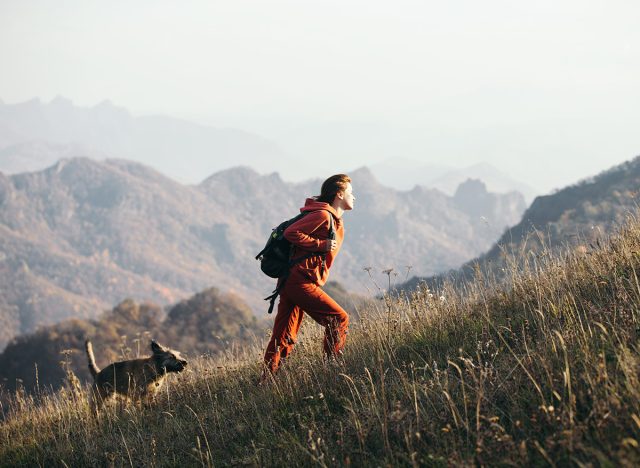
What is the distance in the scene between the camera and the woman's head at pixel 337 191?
19.9 ft

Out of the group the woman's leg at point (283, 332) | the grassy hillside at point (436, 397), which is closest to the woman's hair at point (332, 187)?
the woman's leg at point (283, 332)

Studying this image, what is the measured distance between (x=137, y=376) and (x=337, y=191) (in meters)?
3.61

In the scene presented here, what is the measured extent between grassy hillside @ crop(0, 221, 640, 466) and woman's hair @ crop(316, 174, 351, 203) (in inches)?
46.8

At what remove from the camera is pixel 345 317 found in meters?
5.89

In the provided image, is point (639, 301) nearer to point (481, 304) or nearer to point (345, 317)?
point (481, 304)

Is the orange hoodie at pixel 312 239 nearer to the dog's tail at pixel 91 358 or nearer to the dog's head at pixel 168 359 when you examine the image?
the dog's head at pixel 168 359

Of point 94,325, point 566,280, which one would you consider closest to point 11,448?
point 566,280

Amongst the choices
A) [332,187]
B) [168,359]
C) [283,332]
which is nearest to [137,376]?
[168,359]

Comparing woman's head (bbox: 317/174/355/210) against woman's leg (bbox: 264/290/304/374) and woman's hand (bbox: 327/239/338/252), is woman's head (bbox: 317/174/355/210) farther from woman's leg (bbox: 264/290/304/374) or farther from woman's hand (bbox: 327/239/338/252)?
woman's leg (bbox: 264/290/304/374)

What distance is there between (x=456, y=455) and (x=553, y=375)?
961 mm

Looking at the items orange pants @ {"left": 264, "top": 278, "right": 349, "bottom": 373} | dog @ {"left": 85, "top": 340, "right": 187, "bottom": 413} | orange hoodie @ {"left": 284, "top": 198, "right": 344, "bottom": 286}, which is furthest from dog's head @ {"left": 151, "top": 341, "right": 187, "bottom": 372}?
orange hoodie @ {"left": 284, "top": 198, "right": 344, "bottom": 286}

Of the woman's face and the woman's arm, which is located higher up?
the woman's face

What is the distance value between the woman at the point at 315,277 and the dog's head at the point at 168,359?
82.3 inches

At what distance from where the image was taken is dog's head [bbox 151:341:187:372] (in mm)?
7855
